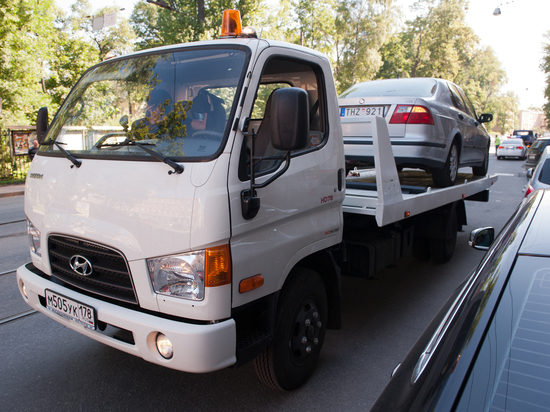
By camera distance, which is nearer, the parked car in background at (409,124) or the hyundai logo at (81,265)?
the hyundai logo at (81,265)

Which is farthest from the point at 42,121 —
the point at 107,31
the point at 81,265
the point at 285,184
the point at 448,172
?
the point at 107,31

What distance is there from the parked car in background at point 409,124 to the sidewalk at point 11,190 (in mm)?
12452

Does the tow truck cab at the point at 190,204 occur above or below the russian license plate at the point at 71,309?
above

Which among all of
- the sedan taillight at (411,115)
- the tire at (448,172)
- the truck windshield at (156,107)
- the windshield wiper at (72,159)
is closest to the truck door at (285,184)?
the truck windshield at (156,107)

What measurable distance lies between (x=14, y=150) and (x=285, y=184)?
17.8m

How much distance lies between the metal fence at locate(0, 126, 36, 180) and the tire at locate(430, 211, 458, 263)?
54.2 ft

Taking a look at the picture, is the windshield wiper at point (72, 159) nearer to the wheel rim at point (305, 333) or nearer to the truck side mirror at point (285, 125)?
the truck side mirror at point (285, 125)

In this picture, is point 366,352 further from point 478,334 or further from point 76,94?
point 76,94

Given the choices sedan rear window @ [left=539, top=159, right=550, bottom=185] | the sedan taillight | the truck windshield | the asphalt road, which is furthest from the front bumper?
sedan rear window @ [left=539, top=159, right=550, bottom=185]

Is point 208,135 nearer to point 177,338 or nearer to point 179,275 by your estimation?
point 179,275

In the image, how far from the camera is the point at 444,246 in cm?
598

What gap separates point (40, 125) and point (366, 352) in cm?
327

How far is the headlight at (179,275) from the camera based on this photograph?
2.27 m

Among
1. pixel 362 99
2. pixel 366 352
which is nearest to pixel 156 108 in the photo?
pixel 366 352
